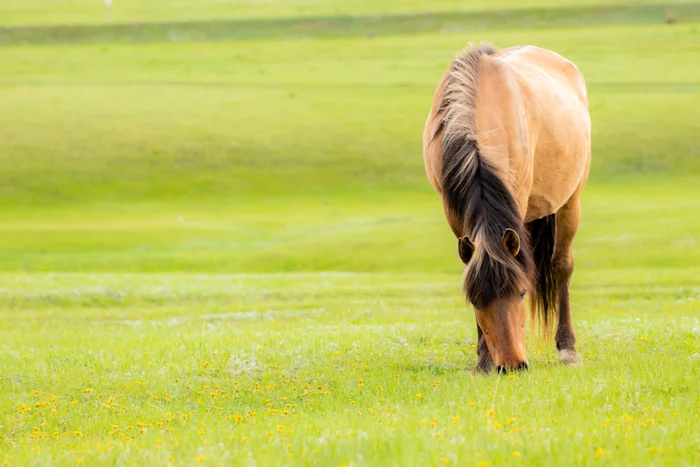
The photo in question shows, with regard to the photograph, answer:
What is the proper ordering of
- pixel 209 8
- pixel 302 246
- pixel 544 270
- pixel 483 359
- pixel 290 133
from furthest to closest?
pixel 209 8
pixel 290 133
pixel 302 246
pixel 544 270
pixel 483 359

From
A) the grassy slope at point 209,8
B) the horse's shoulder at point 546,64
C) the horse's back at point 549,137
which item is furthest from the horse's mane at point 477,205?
the grassy slope at point 209,8

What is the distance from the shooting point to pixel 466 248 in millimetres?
8000

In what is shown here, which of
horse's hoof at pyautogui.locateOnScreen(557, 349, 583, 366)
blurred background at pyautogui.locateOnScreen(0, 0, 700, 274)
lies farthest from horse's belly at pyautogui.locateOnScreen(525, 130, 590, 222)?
blurred background at pyautogui.locateOnScreen(0, 0, 700, 274)

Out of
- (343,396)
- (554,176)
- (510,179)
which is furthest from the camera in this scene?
(554,176)

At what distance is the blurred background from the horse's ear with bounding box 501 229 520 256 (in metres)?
19.7

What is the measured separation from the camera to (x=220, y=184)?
44.5 m

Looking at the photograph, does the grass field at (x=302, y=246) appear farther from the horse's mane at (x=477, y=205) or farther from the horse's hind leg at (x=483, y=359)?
the horse's mane at (x=477, y=205)

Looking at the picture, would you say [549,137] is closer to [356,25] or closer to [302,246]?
[302,246]

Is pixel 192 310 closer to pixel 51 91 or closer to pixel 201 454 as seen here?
pixel 201 454

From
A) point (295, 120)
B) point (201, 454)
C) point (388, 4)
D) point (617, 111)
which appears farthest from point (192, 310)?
point (388, 4)

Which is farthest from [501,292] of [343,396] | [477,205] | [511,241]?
[343,396]

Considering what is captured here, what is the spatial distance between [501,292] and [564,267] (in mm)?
3628

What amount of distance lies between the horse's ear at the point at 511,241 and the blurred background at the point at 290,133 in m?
19.7

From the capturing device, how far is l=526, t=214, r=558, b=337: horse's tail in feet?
34.8
